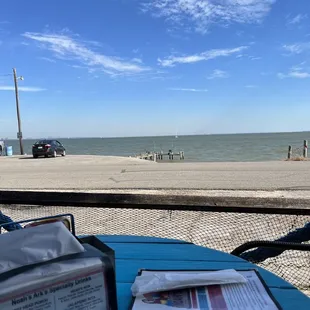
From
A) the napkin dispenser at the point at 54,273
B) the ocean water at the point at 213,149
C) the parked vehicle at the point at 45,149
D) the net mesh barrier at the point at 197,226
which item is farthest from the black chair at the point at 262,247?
the ocean water at the point at 213,149

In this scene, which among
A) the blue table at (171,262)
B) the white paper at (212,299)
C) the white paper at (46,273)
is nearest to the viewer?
the white paper at (46,273)

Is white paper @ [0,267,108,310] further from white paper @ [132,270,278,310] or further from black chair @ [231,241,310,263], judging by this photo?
black chair @ [231,241,310,263]

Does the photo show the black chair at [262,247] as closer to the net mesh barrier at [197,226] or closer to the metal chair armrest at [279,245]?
the metal chair armrest at [279,245]

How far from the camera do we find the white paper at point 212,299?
1.00 m

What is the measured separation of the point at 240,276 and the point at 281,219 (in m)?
3.65

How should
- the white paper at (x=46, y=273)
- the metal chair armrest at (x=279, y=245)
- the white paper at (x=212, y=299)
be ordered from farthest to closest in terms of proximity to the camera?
the metal chair armrest at (x=279, y=245) < the white paper at (x=212, y=299) < the white paper at (x=46, y=273)

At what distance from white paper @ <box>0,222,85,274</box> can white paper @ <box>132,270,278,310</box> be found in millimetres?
388

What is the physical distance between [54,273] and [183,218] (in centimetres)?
437

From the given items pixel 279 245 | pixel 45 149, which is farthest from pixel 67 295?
pixel 45 149

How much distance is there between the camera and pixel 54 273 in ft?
2.27

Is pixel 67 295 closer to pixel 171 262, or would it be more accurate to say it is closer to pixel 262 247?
pixel 171 262

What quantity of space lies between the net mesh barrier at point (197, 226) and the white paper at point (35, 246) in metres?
2.91

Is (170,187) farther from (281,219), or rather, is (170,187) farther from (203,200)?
(203,200)

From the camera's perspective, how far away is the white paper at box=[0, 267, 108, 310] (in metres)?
0.67
